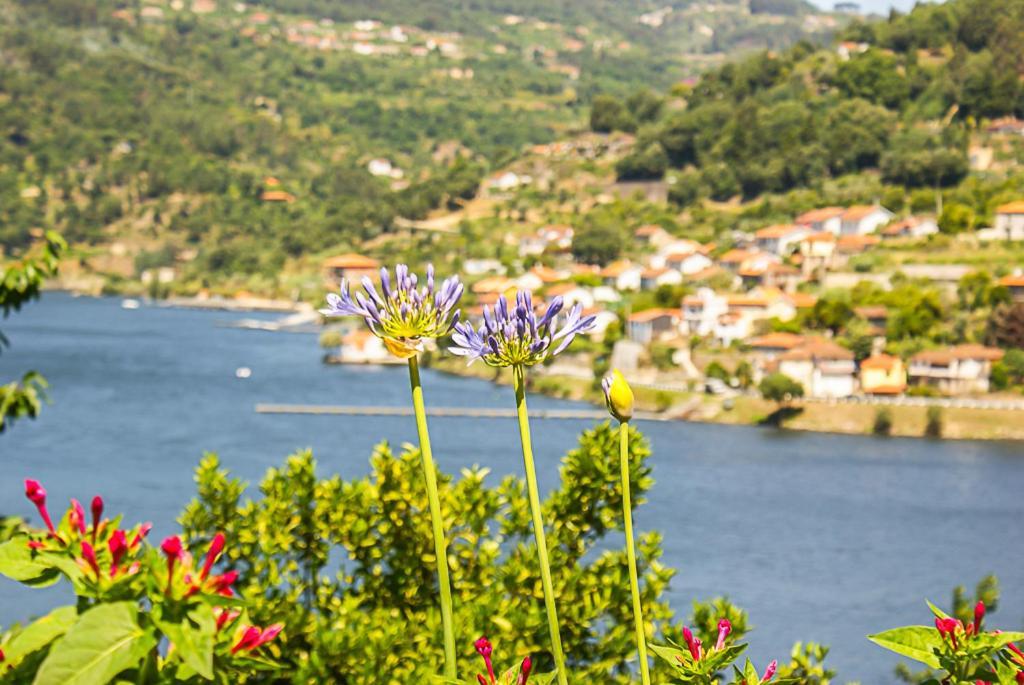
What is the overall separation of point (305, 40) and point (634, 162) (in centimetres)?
8275

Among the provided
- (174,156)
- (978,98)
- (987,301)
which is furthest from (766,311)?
(174,156)

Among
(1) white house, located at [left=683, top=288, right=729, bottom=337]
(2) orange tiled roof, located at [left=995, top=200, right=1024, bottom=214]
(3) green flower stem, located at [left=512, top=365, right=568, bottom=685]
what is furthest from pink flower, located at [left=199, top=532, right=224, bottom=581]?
(2) orange tiled roof, located at [left=995, top=200, right=1024, bottom=214]

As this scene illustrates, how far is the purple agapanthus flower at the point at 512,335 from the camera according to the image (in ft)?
6.33

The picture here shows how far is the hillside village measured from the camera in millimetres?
36312

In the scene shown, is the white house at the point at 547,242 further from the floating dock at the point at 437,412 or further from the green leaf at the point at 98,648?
the green leaf at the point at 98,648

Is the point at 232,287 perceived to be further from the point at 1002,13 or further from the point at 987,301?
the point at 987,301

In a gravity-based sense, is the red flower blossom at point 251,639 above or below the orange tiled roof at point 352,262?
above

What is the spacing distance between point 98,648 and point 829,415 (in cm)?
3481

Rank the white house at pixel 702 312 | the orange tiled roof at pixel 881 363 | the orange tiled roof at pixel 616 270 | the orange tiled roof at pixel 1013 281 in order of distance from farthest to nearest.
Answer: the orange tiled roof at pixel 616 270 < the white house at pixel 702 312 < the orange tiled roof at pixel 1013 281 < the orange tiled roof at pixel 881 363

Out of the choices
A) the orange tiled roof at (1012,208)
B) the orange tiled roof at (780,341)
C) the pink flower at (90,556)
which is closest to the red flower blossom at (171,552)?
the pink flower at (90,556)

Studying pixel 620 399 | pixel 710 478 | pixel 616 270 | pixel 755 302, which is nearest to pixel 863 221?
pixel 616 270

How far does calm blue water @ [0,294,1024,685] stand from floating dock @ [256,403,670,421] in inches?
25.6

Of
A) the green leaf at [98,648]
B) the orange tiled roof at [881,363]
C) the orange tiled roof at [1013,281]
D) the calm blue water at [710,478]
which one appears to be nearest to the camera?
the green leaf at [98,648]

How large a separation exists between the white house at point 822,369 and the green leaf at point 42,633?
35099 millimetres
